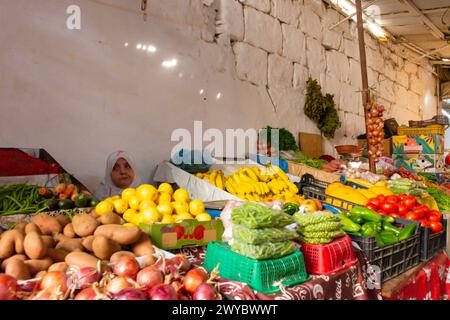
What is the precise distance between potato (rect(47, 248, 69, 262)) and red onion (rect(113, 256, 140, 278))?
1.39ft

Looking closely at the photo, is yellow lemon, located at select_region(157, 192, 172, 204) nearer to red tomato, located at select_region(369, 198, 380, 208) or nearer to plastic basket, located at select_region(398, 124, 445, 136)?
red tomato, located at select_region(369, 198, 380, 208)

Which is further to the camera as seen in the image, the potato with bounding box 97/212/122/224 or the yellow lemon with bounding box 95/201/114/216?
the yellow lemon with bounding box 95/201/114/216

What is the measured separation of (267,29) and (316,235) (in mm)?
5063

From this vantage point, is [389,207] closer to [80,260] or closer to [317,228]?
[317,228]

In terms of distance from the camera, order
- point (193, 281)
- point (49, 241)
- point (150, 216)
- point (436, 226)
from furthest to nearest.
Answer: point (436, 226)
point (150, 216)
point (49, 241)
point (193, 281)

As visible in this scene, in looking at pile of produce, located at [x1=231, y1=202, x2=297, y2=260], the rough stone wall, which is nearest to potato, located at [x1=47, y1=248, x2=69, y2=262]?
pile of produce, located at [x1=231, y1=202, x2=297, y2=260]

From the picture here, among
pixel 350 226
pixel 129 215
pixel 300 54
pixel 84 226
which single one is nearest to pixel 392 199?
pixel 350 226

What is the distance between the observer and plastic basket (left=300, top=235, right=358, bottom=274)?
84.9 inches

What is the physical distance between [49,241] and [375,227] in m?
2.37

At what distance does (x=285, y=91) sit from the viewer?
696 cm

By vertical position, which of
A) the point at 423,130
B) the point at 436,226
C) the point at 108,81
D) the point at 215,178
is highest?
the point at 108,81

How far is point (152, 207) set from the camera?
107 inches
